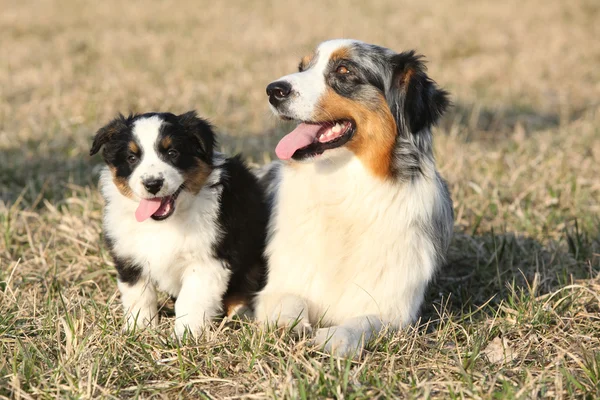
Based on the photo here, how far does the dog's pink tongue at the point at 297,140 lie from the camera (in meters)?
3.87

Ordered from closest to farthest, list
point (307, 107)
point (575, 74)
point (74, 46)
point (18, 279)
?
point (307, 107) → point (18, 279) → point (575, 74) → point (74, 46)

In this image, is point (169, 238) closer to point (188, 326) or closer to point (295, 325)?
point (188, 326)

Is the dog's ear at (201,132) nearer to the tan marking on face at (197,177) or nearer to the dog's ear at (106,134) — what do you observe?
the tan marking on face at (197,177)

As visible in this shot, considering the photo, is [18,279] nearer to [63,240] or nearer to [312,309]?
[63,240]

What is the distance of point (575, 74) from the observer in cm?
1117

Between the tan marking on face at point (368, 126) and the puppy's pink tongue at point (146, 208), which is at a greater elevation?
the tan marking on face at point (368, 126)

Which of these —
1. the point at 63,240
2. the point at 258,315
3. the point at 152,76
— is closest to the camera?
the point at 258,315

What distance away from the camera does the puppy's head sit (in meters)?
3.79

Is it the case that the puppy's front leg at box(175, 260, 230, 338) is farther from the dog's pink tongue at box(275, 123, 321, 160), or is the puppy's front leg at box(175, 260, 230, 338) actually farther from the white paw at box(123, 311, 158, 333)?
the dog's pink tongue at box(275, 123, 321, 160)

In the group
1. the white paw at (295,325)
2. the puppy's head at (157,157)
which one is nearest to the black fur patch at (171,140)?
the puppy's head at (157,157)

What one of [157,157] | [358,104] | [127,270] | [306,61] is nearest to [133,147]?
[157,157]

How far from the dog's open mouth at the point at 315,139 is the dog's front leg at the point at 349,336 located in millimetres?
947

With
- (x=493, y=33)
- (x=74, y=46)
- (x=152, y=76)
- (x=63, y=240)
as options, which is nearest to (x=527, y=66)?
(x=493, y=33)

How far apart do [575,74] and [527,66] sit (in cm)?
75
